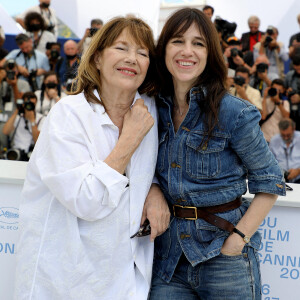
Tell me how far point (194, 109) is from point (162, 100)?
188mm

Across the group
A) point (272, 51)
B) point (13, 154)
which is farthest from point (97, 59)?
point (272, 51)

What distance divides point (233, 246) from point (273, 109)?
350cm

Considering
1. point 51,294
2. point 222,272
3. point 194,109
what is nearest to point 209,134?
point 194,109

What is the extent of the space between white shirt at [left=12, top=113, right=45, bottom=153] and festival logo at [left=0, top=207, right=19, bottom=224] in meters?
2.99

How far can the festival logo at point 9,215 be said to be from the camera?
2018 mm

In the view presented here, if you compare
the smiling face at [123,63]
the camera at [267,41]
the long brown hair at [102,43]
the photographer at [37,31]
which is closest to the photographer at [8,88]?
the photographer at [37,31]

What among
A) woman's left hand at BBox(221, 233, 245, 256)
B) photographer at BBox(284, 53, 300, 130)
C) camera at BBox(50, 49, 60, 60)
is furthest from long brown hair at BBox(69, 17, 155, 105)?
camera at BBox(50, 49, 60, 60)

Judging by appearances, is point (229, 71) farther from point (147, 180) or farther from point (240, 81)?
point (147, 180)

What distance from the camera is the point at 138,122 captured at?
159cm

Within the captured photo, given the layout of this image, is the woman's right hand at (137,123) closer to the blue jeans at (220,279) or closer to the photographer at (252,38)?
the blue jeans at (220,279)

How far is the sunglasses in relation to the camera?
5.17 feet

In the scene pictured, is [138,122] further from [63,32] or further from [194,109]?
[63,32]

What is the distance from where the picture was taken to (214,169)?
1563 mm

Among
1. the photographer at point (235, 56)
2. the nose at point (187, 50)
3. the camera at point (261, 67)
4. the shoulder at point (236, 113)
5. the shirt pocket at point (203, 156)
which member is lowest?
the camera at point (261, 67)
